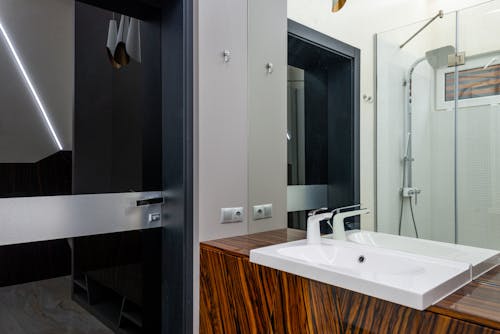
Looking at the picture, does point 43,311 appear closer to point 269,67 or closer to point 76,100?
point 76,100

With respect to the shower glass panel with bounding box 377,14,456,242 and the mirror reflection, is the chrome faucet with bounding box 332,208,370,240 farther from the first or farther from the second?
the mirror reflection

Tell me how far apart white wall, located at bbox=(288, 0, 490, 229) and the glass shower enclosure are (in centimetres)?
3

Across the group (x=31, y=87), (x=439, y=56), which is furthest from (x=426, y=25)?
(x=31, y=87)

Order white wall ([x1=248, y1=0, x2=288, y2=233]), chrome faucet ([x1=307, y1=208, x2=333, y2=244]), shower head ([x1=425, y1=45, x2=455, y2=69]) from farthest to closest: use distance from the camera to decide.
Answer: white wall ([x1=248, y1=0, x2=288, y2=233]), chrome faucet ([x1=307, y1=208, x2=333, y2=244]), shower head ([x1=425, y1=45, x2=455, y2=69])

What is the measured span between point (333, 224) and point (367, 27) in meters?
0.88

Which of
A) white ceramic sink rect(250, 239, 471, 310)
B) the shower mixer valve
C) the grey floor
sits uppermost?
the shower mixer valve

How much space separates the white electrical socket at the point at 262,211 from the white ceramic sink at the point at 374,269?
1.12 ft

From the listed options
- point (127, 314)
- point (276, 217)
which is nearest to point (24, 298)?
point (127, 314)

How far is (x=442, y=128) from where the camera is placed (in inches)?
55.3

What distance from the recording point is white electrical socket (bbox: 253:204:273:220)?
6.39 ft

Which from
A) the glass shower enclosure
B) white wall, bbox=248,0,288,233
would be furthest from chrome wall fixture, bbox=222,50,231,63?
the glass shower enclosure

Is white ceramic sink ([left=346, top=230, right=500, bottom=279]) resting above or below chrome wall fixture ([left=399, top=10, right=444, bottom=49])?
below

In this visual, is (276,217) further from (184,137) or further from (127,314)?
(127,314)

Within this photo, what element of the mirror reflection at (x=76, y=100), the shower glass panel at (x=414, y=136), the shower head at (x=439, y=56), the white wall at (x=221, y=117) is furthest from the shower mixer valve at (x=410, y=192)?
the mirror reflection at (x=76, y=100)
